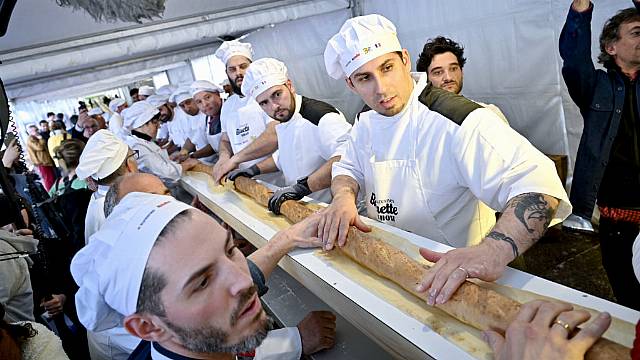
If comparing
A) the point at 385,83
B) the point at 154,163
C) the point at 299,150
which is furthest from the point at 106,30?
the point at 385,83

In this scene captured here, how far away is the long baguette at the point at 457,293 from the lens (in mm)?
626

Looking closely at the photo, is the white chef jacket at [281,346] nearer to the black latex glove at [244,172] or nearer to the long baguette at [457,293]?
the long baguette at [457,293]

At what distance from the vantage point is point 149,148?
319cm

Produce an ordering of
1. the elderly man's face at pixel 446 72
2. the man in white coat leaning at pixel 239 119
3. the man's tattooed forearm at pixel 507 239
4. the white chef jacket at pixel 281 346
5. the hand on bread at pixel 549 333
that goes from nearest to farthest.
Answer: the hand on bread at pixel 549 333
the man's tattooed forearm at pixel 507 239
the white chef jacket at pixel 281 346
the elderly man's face at pixel 446 72
the man in white coat leaning at pixel 239 119

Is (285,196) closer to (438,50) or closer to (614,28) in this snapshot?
(438,50)

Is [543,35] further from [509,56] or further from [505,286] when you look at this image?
[505,286]

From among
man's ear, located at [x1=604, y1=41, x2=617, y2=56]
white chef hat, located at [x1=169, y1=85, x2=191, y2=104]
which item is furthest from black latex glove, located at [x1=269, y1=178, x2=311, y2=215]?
white chef hat, located at [x1=169, y1=85, x2=191, y2=104]

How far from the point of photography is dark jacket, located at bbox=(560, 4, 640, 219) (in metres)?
1.60

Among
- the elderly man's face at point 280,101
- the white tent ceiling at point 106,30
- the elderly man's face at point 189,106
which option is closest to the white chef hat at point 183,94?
the elderly man's face at point 189,106

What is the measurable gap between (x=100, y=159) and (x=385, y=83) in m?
1.64

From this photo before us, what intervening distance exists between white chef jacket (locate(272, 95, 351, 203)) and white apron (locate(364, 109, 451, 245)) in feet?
1.95

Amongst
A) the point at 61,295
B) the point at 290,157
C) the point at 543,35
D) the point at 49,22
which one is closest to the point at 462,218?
the point at 290,157

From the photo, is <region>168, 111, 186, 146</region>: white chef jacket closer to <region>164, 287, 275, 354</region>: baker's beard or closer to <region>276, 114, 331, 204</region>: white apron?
<region>276, 114, 331, 204</region>: white apron

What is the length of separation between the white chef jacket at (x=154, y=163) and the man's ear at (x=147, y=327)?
7.94ft
